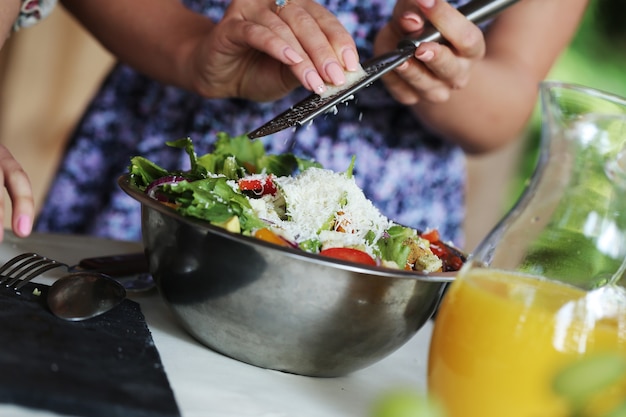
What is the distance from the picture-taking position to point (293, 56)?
3.75 ft

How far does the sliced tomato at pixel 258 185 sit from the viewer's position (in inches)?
40.7

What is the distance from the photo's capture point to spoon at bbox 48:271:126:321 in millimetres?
872

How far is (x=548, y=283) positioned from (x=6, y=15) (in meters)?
1.02

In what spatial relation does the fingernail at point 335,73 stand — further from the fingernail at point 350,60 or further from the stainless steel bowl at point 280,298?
the stainless steel bowl at point 280,298

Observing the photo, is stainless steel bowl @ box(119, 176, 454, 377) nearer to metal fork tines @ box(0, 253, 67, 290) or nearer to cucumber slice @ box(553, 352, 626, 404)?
metal fork tines @ box(0, 253, 67, 290)

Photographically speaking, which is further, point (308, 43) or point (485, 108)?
point (485, 108)

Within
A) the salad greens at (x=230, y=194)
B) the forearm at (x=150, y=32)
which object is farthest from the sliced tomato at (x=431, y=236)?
the forearm at (x=150, y=32)

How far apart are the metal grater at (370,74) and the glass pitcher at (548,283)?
0.36 m

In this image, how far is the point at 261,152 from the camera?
1306mm

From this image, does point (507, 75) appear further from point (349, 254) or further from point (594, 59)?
point (594, 59)

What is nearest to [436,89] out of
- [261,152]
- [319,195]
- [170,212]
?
[261,152]

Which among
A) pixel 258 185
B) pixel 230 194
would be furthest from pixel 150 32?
pixel 230 194

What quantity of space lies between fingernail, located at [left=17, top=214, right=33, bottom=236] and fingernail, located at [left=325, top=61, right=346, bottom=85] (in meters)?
0.47

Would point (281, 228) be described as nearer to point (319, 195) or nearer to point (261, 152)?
point (319, 195)
